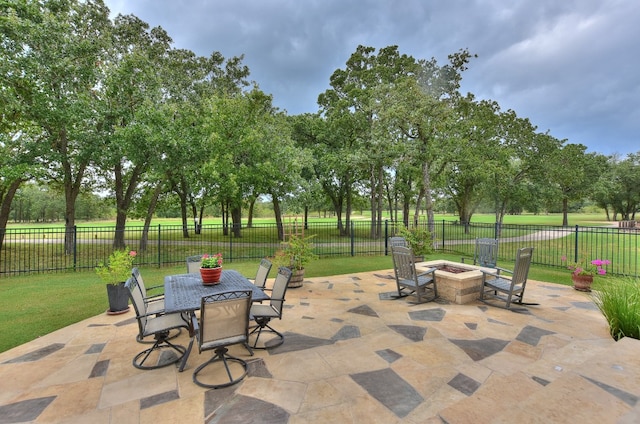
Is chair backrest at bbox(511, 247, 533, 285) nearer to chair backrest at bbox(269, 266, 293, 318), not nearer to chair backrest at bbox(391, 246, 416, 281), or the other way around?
chair backrest at bbox(391, 246, 416, 281)

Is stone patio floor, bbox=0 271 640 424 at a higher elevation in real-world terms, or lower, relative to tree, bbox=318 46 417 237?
lower

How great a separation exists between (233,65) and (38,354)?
19.5 meters

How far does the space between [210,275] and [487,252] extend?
20.5 feet

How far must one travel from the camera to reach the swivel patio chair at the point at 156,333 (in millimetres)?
3340

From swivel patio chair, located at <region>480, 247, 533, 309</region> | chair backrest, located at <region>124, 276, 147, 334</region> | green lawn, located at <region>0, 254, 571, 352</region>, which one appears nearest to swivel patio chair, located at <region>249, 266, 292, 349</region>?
chair backrest, located at <region>124, 276, 147, 334</region>

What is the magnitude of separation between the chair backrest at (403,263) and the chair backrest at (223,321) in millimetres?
3674

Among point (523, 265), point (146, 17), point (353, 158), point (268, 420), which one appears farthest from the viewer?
point (353, 158)

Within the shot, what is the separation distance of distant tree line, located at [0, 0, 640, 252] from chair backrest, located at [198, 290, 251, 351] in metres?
7.68

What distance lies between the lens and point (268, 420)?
7.82ft

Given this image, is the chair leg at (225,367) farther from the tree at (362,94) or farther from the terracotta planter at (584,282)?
the tree at (362,94)

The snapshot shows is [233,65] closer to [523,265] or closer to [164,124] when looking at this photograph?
[164,124]

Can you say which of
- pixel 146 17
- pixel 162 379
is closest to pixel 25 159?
pixel 146 17

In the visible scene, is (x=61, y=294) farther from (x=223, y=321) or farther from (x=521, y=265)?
(x=521, y=265)

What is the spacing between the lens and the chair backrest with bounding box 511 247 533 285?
5.09 meters
